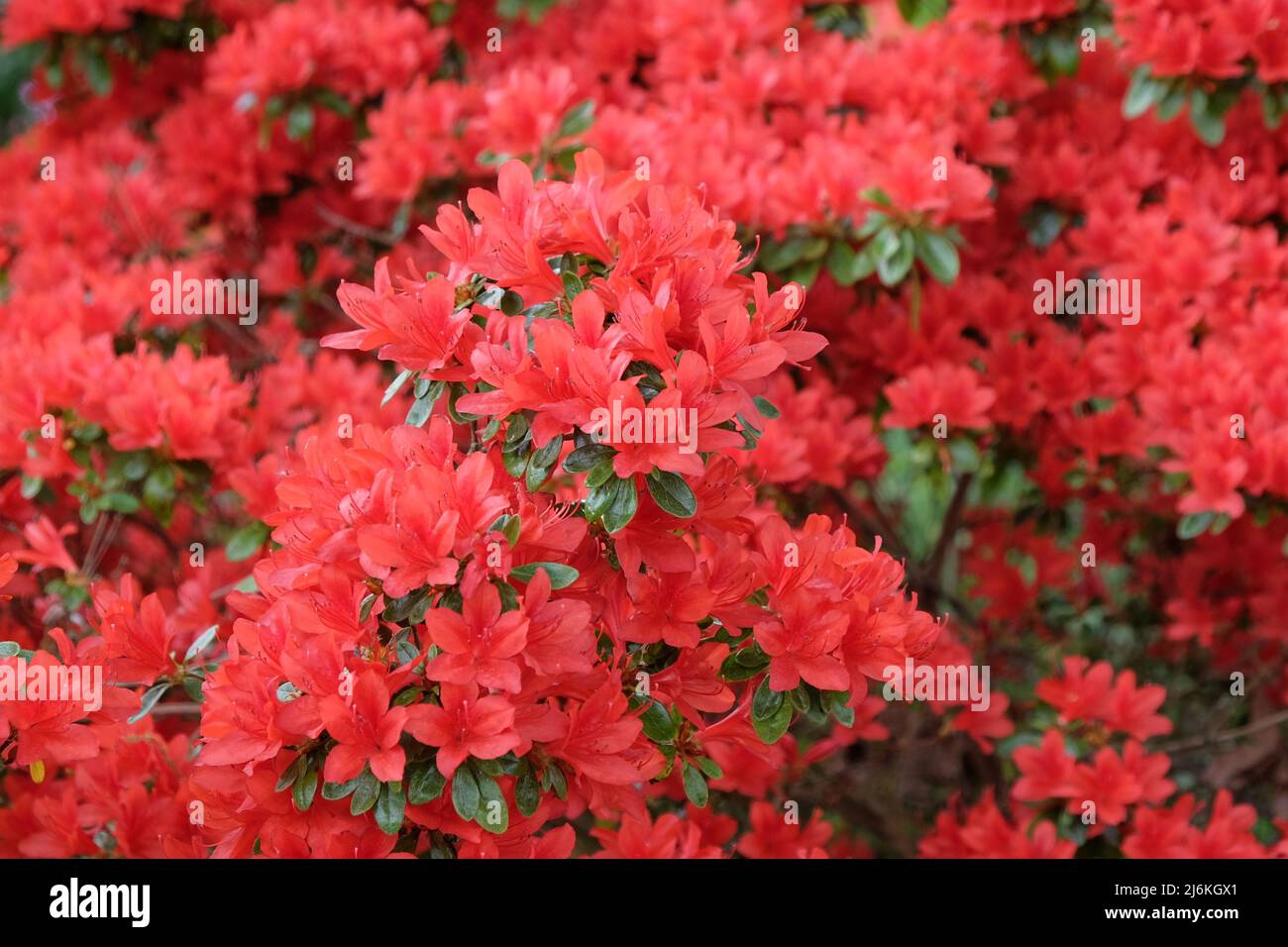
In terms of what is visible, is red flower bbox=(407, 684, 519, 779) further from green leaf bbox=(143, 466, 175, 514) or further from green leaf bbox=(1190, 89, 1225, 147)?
green leaf bbox=(1190, 89, 1225, 147)

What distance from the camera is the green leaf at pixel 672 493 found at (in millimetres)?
1595

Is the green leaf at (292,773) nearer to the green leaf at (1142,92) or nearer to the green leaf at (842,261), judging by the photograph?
the green leaf at (842,261)

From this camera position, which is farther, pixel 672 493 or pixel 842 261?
pixel 842 261

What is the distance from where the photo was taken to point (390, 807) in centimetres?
155

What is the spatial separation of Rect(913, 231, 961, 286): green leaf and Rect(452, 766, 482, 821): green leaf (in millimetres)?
1519

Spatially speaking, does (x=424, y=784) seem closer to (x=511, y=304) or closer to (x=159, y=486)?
(x=511, y=304)

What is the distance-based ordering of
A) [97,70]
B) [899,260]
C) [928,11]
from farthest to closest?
[97,70] < [928,11] < [899,260]

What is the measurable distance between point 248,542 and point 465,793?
1.15 m

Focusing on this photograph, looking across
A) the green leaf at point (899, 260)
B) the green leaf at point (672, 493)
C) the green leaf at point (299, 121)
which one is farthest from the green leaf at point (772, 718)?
the green leaf at point (299, 121)

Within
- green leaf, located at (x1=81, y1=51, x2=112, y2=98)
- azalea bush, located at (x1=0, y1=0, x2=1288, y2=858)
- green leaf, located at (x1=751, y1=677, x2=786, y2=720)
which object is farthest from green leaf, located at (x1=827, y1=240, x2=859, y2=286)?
green leaf, located at (x1=81, y1=51, x2=112, y2=98)

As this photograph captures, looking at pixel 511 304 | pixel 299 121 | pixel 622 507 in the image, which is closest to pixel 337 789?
pixel 622 507
